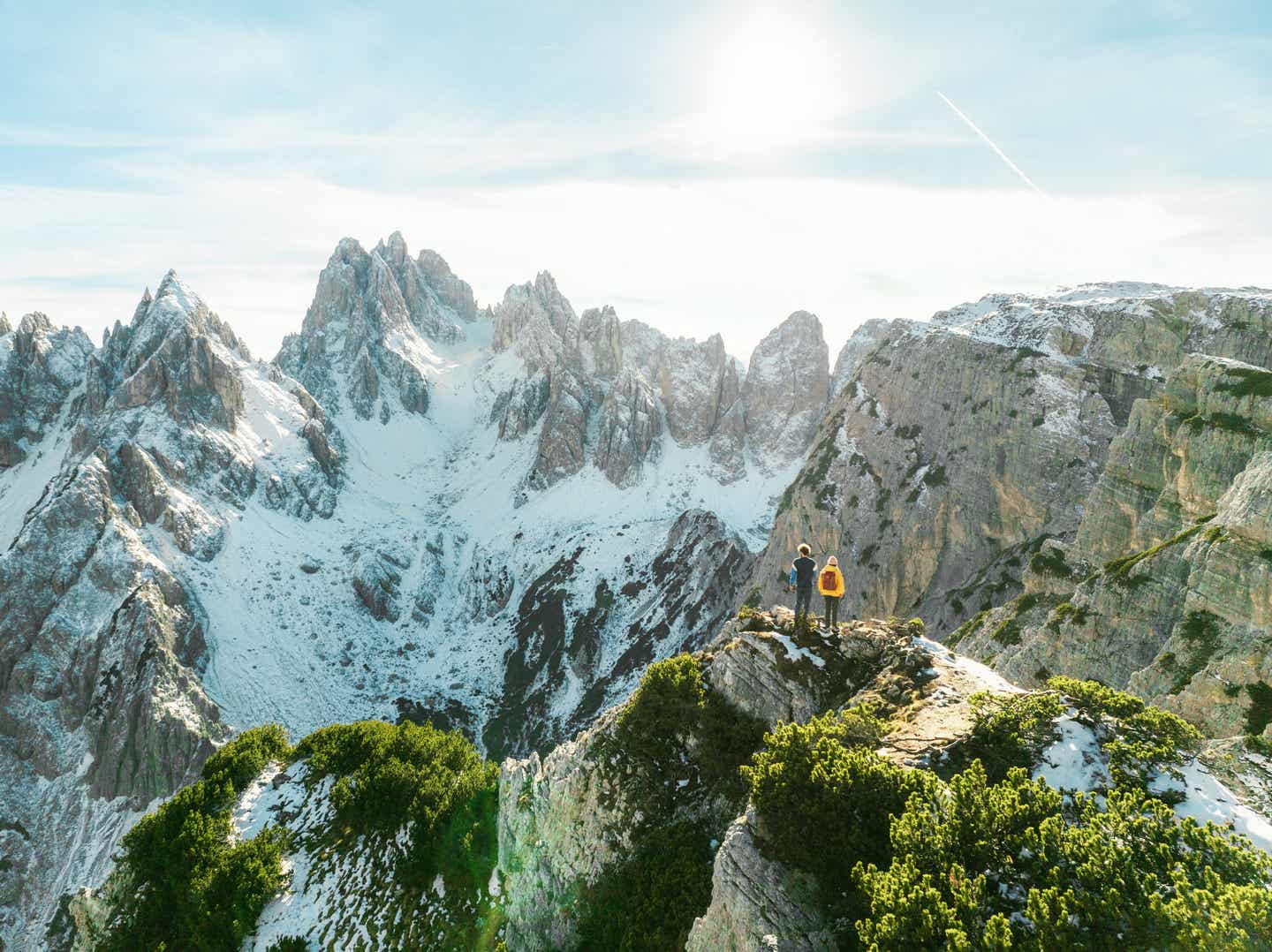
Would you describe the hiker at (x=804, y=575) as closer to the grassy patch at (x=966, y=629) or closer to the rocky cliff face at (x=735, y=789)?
the rocky cliff face at (x=735, y=789)

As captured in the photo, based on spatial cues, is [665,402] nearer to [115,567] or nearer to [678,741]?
[115,567]

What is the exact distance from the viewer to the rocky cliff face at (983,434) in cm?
7038

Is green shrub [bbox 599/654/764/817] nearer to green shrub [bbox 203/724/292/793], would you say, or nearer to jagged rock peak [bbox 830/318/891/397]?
green shrub [bbox 203/724/292/793]

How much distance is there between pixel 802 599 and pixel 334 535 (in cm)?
13265

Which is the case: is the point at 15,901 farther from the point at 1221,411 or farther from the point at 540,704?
the point at 1221,411

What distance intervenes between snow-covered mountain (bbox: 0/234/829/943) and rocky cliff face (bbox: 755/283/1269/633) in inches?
1156

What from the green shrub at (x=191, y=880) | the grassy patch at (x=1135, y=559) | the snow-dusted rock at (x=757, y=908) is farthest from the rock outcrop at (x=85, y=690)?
the grassy patch at (x=1135, y=559)

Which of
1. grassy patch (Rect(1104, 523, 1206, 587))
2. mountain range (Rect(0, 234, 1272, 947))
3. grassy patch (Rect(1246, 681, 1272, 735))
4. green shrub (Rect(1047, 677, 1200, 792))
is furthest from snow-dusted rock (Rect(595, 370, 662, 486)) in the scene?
green shrub (Rect(1047, 677, 1200, 792))

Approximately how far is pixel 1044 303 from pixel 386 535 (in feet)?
430

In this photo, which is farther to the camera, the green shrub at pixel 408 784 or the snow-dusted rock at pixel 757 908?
the green shrub at pixel 408 784

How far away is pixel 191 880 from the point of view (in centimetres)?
3278

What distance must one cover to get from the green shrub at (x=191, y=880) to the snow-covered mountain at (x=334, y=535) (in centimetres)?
5097

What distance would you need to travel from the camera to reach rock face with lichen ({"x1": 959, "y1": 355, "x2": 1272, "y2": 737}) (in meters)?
31.3

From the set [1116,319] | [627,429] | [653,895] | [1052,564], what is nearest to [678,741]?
[653,895]
